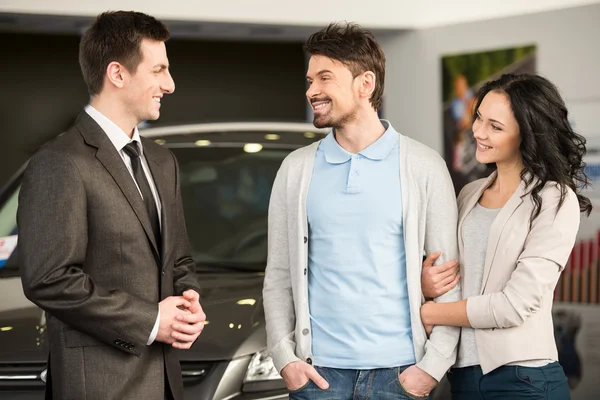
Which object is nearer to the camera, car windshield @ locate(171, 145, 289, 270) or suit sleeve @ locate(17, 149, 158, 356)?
suit sleeve @ locate(17, 149, 158, 356)

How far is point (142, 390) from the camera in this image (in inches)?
99.0

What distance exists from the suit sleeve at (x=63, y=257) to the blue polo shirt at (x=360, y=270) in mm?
586

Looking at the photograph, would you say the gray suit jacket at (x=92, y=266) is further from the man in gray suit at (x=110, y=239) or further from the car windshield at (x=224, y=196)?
the car windshield at (x=224, y=196)

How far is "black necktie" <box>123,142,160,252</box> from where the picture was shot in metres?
2.59

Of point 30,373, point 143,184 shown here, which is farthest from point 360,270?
point 30,373

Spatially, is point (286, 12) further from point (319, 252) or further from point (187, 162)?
point (319, 252)

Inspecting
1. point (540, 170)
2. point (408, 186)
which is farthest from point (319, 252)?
point (540, 170)

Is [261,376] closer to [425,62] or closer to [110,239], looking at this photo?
[110,239]

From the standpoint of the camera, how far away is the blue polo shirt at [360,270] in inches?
106

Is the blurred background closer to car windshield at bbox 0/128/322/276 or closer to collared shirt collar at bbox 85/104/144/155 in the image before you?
car windshield at bbox 0/128/322/276

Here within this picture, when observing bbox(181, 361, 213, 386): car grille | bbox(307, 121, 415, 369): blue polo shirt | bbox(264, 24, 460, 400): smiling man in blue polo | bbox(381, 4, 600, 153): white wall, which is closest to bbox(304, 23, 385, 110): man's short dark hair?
bbox(264, 24, 460, 400): smiling man in blue polo

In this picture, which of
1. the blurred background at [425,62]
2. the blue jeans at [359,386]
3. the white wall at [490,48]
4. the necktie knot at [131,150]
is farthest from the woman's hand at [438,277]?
the white wall at [490,48]

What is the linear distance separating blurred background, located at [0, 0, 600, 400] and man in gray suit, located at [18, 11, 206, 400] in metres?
1.77

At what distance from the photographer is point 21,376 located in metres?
3.30
